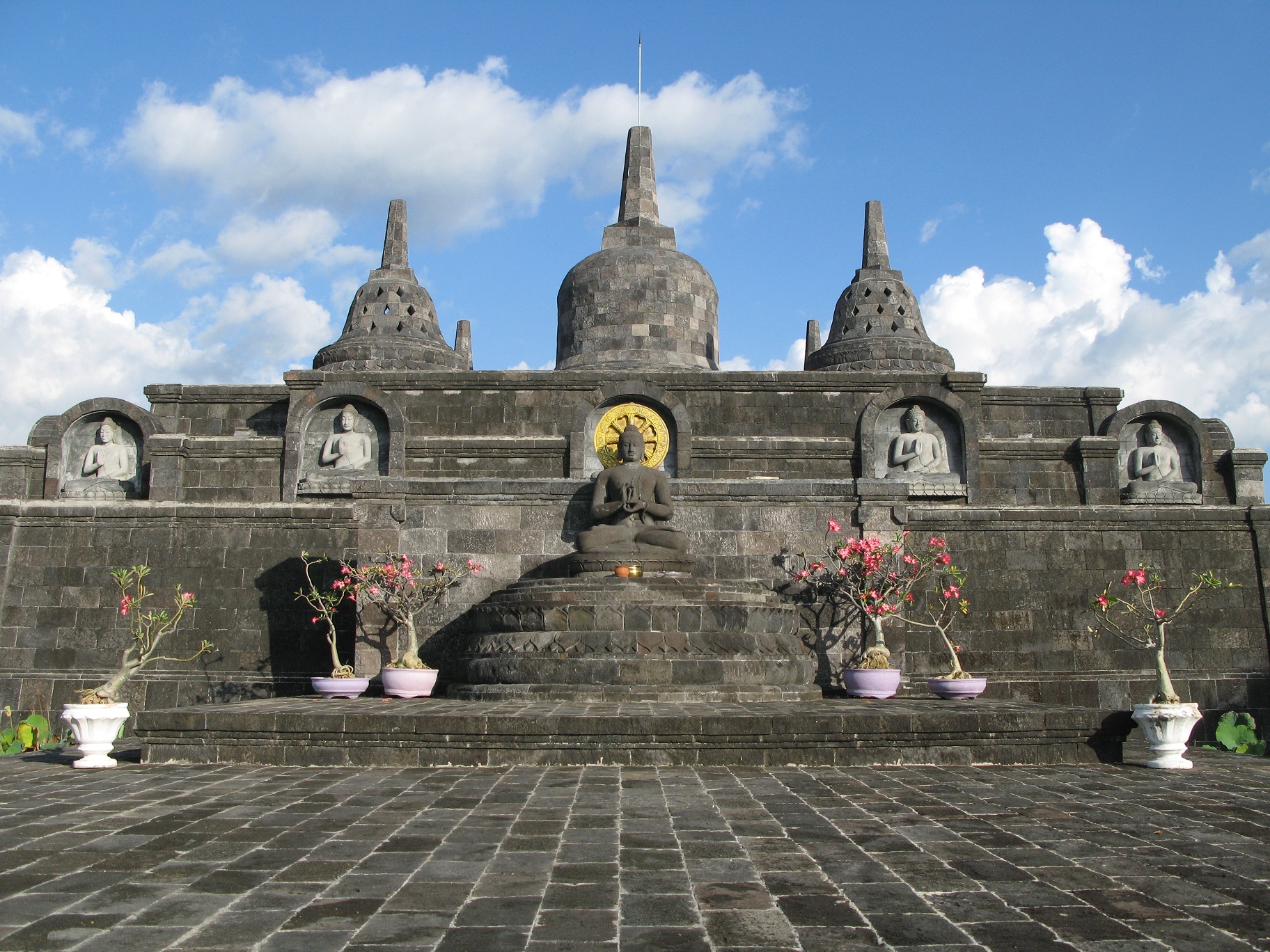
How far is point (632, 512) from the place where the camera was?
1423 cm

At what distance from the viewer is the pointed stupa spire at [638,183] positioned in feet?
78.1

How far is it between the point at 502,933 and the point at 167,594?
13.4 m

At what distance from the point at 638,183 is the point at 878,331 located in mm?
6711

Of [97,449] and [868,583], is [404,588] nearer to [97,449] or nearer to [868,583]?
[868,583]

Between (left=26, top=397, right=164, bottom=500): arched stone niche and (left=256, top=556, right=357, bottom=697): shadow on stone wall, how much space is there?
4437mm

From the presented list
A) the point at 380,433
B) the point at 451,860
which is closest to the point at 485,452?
the point at 380,433

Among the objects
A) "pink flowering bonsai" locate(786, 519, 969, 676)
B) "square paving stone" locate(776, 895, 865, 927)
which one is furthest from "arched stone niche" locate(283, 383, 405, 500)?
"square paving stone" locate(776, 895, 865, 927)

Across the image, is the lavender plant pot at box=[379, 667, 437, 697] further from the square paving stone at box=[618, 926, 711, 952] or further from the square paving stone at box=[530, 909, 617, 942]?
the square paving stone at box=[618, 926, 711, 952]

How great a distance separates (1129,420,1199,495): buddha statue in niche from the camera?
60.5ft

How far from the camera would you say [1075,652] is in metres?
15.0

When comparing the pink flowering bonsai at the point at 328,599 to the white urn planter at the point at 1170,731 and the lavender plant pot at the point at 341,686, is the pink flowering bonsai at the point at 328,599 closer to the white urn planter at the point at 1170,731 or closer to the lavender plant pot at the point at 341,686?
the lavender plant pot at the point at 341,686

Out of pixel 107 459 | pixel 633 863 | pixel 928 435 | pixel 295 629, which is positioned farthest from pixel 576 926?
pixel 107 459

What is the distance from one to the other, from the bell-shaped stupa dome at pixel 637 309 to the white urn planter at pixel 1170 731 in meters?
13.3

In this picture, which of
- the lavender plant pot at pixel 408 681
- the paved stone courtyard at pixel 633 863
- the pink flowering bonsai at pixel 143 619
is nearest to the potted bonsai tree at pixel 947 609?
the paved stone courtyard at pixel 633 863
